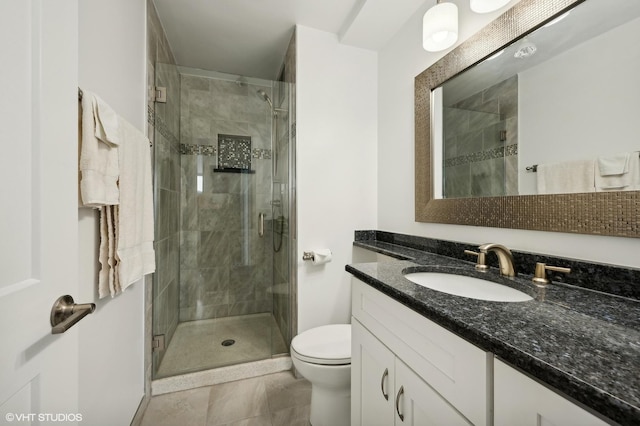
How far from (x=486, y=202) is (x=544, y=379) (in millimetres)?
921

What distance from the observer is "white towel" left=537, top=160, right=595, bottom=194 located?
32.8 inches

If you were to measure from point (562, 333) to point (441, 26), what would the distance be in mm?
1328

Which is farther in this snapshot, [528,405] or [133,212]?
[133,212]

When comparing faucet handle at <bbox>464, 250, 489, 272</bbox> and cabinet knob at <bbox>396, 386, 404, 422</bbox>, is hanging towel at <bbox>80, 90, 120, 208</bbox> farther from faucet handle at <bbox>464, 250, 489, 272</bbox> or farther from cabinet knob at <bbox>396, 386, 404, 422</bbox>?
faucet handle at <bbox>464, 250, 489, 272</bbox>

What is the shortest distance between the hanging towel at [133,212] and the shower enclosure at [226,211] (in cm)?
74

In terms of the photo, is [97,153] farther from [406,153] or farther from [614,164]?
[614,164]

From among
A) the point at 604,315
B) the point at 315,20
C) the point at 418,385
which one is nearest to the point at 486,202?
the point at 604,315

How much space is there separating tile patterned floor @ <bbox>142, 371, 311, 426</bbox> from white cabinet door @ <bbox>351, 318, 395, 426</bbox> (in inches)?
21.9

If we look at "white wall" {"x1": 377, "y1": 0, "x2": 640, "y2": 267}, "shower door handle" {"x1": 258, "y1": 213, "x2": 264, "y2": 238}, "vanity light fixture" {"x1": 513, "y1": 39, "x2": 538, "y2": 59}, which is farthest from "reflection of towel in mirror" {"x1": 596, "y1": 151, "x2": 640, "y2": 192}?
"shower door handle" {"x1": 258, "y1": 213, "x2": 264, "y2": 238}

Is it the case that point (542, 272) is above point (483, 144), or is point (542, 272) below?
below

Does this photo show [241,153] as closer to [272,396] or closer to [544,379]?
[272,396]

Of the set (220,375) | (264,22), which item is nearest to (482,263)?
(220,375)

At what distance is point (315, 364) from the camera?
122 cm

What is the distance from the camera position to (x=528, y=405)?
44 centimetres
